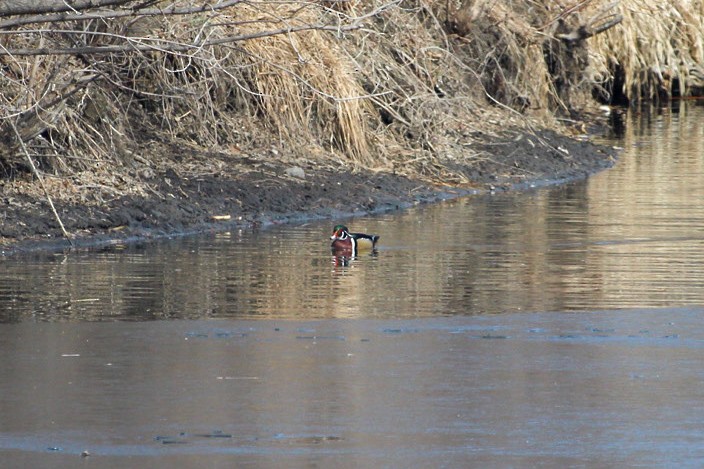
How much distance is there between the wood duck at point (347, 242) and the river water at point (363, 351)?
10cm

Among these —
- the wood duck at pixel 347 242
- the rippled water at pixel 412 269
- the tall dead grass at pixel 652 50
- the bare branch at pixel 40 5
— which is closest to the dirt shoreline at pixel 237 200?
the rippled water at pixel 412 269

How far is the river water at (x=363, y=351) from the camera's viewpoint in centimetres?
548

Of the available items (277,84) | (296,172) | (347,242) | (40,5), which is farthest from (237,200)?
(40,5)

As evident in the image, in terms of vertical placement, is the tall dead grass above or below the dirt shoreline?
above

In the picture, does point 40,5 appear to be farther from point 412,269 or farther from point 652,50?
point 652,50

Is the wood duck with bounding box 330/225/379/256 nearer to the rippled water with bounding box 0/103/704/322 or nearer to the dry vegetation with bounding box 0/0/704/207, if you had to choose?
the rippled water with bounding box 0/103/704/322

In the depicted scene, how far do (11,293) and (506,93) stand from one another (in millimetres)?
11283

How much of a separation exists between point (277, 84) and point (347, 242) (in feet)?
14.0

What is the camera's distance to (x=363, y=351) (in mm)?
7055

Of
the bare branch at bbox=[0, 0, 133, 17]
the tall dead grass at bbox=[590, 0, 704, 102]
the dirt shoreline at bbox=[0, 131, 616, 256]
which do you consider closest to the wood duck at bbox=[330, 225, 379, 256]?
the dirt shoreline at bbox=[0, 131, 616, 256]

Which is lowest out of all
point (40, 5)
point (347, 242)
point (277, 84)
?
point (347, 242)

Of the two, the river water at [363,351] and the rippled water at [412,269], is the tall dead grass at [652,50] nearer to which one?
the rippled water at [412,269]

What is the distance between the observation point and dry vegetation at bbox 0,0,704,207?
37.2ft

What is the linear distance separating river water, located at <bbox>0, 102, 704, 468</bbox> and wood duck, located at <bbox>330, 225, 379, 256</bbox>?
0.33 ft
